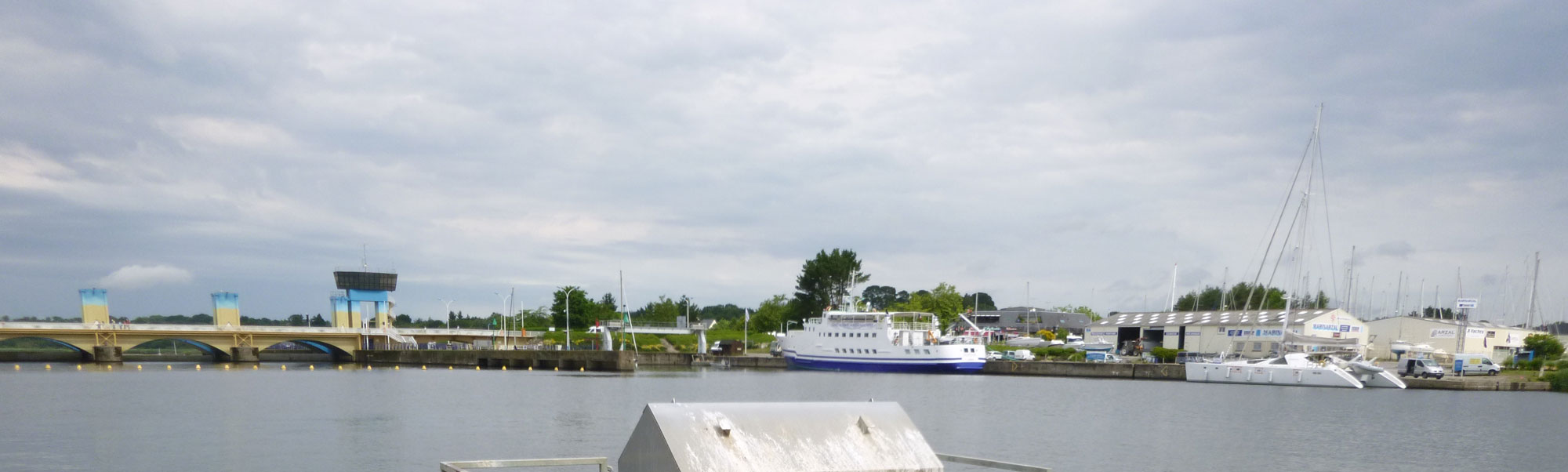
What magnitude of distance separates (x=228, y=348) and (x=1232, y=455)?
11812cm

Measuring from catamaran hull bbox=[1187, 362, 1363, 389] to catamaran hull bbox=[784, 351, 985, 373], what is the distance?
23225 mm

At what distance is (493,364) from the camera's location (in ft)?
403

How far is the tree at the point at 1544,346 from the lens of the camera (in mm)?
99750

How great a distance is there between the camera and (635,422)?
1821 inches

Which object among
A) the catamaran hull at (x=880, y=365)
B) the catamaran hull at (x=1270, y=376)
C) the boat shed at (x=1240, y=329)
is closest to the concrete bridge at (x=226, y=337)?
the catamaran hull at (x=880, y=365)

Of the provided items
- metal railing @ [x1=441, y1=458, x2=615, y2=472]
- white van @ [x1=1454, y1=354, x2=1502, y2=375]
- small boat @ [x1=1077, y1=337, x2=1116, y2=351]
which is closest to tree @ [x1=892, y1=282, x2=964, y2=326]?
small boat @ [x1=1077, y1=337, x2=1116, y2=351]

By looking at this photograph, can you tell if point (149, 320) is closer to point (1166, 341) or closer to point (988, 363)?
point (988, 363)

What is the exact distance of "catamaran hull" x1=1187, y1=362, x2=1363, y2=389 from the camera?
293ft

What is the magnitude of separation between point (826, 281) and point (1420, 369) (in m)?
83.7

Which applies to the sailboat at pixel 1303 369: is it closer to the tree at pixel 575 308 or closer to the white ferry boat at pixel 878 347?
the white ferry boat at pixel 878 347

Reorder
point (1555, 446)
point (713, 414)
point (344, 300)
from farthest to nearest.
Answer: point (344, 300) → point (1555, 446) → point (713, 414)

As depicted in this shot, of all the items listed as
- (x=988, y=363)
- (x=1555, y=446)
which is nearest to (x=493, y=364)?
(x=988, y=363)

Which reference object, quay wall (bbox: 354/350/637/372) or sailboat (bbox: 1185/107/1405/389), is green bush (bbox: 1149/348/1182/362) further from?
quay wall (bbox: 354/350/637/372)

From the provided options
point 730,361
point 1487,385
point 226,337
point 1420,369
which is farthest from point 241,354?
point 1487,385
